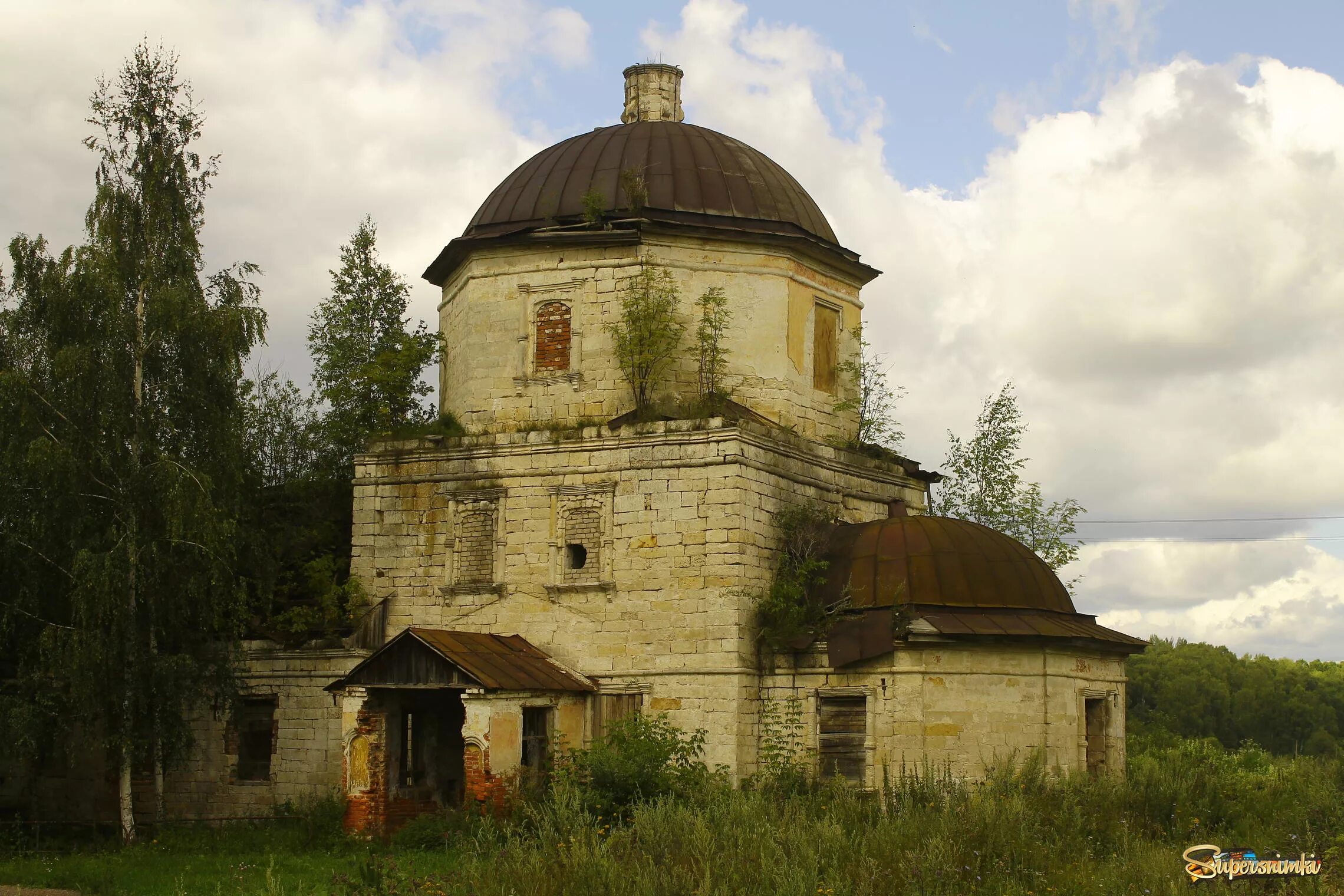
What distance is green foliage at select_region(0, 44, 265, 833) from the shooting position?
1702cm

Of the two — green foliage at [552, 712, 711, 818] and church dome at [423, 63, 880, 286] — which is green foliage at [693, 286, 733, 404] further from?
green foliage at [552, 712, 711, 818]

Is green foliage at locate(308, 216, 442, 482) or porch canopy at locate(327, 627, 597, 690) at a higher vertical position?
green foliage at locate(308, 216, 442, 482)

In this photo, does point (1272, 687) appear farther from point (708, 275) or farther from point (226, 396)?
point (226, 396)

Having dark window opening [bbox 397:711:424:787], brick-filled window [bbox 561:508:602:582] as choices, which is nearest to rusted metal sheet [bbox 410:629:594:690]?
brick-filled window [bbox 561:508:602:582]

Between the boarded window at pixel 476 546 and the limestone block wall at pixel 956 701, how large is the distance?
400 cm

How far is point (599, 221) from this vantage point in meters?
19.6

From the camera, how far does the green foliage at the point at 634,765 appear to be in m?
15.5

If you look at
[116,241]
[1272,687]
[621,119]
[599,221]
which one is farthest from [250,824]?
[1272,687]

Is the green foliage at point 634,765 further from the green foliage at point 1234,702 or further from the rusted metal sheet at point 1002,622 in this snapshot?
the green foliage at point 1234,702

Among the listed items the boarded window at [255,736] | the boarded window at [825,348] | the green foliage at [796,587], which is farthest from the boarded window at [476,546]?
the boarded window at [825,348]

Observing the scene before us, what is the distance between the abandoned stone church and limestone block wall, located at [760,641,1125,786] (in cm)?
3

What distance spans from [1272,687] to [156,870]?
53778 millimetres

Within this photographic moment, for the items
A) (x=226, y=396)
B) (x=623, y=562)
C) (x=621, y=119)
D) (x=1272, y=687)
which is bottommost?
(x=1272, y=687)

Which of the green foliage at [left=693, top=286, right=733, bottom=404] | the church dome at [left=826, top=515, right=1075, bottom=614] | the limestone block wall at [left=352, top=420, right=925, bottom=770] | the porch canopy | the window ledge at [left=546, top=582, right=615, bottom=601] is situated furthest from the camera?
the green foliage at [left=693, top=286, right=733, bottom=404]
